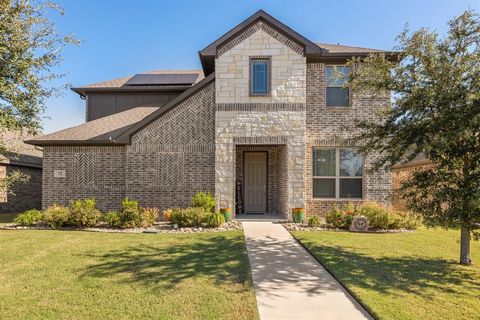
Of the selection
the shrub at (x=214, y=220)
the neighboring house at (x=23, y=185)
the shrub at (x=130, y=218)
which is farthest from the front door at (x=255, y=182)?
the neighboring house at (x=23, y=185)

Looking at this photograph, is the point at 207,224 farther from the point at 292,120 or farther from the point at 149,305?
the point at 149,305

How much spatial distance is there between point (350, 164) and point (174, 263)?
8533 millimetres

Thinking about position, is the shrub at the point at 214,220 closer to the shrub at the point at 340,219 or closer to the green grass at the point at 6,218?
the shrub at the point at 340,219

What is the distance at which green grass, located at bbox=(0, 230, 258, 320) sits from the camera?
3968 mm

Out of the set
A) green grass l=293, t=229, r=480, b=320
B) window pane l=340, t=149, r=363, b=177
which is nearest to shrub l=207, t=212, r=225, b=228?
green grass l=293, t=229, r=480, b=320

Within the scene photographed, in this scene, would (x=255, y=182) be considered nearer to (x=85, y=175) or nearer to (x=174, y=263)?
(x=85, y=175)

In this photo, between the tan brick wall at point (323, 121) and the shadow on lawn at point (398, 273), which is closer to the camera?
the shadow on lawn at point (398, 273)

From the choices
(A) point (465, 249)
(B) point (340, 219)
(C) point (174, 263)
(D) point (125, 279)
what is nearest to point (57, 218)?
(C) point (174, 263)

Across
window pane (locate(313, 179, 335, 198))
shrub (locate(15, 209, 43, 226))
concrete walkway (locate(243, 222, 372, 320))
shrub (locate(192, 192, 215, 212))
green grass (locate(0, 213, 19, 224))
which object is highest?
window pane (locate(313, 179, 335, 198))

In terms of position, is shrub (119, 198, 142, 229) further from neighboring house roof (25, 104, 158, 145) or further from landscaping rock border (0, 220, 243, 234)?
neighboring house roof (25, 104, 158, 145)

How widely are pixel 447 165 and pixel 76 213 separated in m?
10.8

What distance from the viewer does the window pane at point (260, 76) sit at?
1143 cm

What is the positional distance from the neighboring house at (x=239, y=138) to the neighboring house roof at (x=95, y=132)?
0.29 feet

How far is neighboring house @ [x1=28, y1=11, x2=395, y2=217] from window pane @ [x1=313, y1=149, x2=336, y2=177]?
0.04 m
